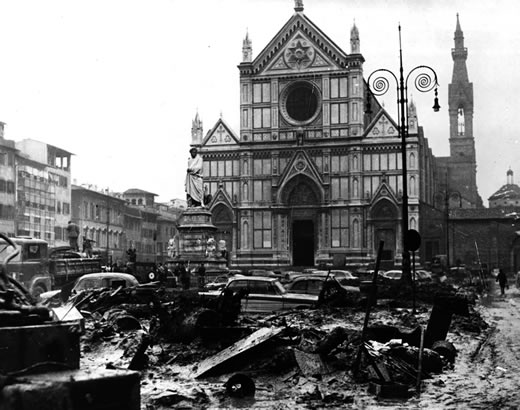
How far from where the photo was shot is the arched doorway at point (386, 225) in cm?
5431

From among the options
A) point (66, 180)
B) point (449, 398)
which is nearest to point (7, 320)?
point (449, 398)

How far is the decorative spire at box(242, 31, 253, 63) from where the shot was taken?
58.8 metres

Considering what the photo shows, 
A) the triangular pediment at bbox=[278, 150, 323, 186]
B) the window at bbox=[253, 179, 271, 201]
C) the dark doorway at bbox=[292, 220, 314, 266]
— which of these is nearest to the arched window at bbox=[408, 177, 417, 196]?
the triangular pediment at bbox=[278, 150, 323, 186]

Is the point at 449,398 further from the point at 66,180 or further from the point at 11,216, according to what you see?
the point at 66,180

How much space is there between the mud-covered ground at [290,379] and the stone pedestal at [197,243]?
26814 mm

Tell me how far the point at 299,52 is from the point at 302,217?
44.1 ft

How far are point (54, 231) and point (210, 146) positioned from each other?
14.9 meters

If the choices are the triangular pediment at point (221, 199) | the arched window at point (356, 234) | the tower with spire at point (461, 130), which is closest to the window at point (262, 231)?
the triangular pediment at point (221, 199)

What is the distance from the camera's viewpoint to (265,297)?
59.4 ft

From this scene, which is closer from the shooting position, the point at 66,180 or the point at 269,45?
the point at 269,45

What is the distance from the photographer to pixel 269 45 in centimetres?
5812

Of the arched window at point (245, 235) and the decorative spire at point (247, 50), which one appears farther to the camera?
the decorative spire at point (247, 50)

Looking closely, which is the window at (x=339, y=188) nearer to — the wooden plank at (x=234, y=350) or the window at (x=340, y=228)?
the window at (x=340, y=228)

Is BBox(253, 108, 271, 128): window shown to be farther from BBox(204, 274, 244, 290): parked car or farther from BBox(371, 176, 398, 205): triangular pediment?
BBox(204, 274, 244, 290): parked car
